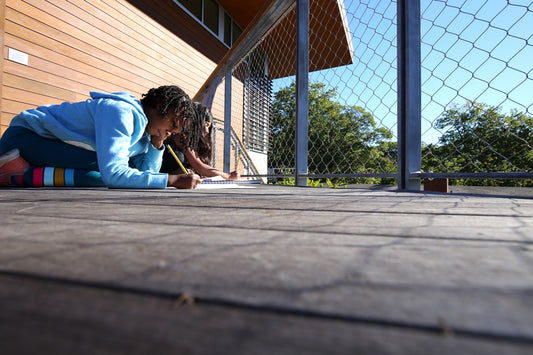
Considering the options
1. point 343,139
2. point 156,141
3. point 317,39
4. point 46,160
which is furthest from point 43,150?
point 317,39

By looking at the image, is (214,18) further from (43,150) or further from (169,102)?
(43,150)

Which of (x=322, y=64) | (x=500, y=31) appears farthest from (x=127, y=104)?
(x=322, y=64)

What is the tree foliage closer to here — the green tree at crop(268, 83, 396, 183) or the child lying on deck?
the green tree at crop(268, 83, 396, 183)

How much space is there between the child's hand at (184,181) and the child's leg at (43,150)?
55cm

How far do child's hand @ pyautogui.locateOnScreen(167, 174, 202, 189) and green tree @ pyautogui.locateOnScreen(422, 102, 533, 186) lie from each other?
1.09 meters

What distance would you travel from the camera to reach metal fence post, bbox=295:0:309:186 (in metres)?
2.04

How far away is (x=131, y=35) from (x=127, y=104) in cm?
250

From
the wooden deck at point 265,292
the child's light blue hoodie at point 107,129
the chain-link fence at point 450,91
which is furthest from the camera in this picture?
the child's light blue hoodie at point 107,129

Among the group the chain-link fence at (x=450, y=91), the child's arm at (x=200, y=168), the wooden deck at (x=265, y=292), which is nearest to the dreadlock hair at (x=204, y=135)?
the child's arm at (x=200, y=168)

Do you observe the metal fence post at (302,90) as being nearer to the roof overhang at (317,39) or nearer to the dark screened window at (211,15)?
the roof overhang at (317,39)

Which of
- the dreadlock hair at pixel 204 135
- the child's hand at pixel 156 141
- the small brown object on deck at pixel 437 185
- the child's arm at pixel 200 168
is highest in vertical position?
the dreadlock hair at pixel 204 135

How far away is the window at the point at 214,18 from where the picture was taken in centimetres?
414

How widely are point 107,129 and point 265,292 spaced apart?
1.19m

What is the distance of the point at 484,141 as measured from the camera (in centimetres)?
109
